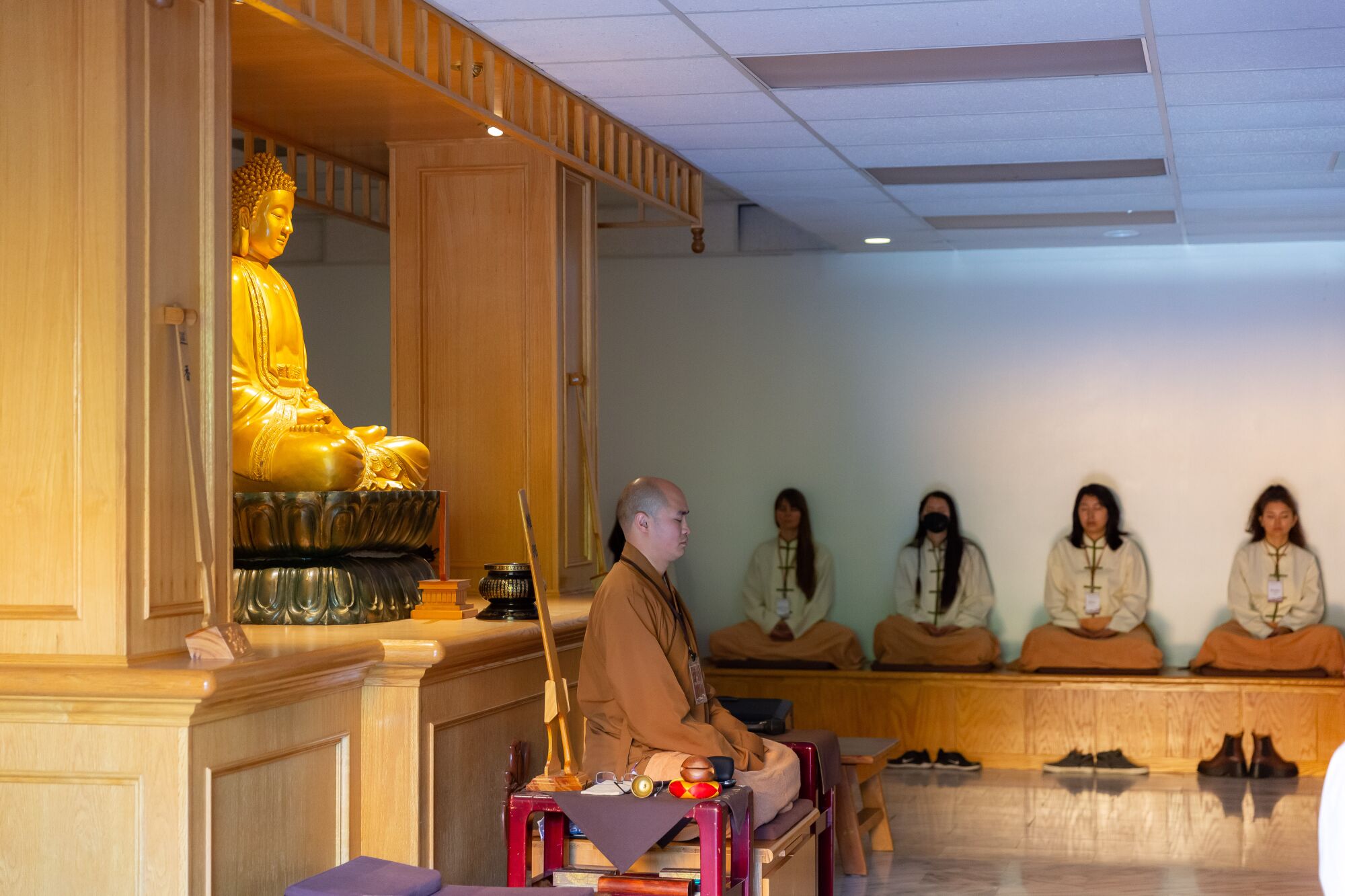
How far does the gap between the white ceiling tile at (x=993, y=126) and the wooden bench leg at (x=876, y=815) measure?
2.26 meters

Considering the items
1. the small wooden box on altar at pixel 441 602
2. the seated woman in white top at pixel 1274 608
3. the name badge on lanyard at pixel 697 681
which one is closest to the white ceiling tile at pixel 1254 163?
the seated woman in white top at pixel 1274 608

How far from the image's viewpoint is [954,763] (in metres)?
7.20

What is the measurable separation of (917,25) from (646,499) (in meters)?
1.35

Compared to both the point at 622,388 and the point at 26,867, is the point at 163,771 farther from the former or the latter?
the point at 622,388

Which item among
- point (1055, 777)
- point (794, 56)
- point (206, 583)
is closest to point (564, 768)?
point (206, 583)

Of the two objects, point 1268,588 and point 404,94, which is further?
point 1268,588

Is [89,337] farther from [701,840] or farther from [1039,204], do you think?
Result: [1039,204]

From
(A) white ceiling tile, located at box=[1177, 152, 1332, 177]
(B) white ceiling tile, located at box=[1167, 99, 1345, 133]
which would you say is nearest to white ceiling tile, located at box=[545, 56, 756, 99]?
(B) white ceiling tile, located at box=[1167, 99, 1345, 133]

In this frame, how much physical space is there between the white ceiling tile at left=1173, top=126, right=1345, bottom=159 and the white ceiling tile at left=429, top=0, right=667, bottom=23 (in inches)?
84.7

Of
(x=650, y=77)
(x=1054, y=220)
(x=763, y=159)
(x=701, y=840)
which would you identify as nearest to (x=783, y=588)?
(x=1054, y=220)

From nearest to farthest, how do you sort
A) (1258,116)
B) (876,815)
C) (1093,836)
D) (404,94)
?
(404,94) < (1258,116) < (876,815) < (1093,836)

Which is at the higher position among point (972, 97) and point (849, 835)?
point (972, 97)

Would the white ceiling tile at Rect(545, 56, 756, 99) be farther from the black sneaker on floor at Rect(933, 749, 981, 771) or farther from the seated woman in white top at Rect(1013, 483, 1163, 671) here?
the seated woman in white top at Rect(1013, 483, 1163, 671)

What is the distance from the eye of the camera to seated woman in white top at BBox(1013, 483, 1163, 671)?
7.41m
